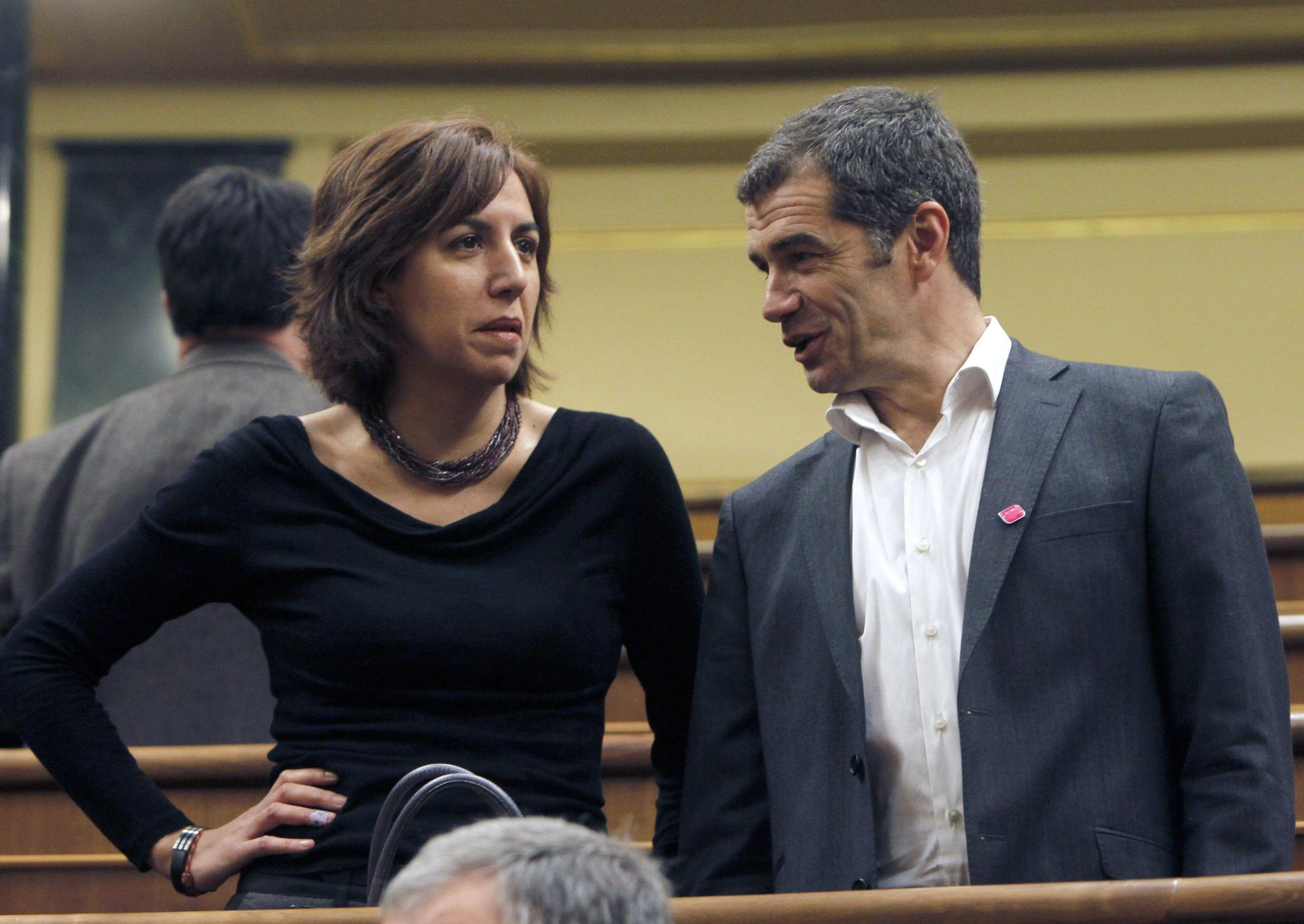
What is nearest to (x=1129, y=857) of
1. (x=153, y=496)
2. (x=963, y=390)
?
(x=963, y=390)

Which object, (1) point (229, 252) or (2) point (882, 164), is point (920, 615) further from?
(1) point (229, 252)

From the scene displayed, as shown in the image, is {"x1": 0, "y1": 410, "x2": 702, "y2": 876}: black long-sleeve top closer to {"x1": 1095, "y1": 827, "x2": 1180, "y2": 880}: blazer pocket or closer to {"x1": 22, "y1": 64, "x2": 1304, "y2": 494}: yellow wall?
{"x1": 1095, "y1": 827, "x2": 1180, "y2": 880}: blazer pocket

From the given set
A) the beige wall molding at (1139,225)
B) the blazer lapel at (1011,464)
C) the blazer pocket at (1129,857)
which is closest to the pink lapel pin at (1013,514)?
the blazer lapel at (1011,464)

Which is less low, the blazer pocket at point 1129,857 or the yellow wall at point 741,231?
the yellow wall at point 741,231

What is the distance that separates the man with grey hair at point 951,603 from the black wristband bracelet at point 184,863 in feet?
1.64

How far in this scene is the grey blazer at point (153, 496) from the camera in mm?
2219

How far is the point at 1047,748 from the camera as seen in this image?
1535 millimetres

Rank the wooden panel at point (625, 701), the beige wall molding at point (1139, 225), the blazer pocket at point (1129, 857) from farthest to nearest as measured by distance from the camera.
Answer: the beige wall molding at point (1139, 225), the wooden panel at point (625, 701), the blazer pocket at point (1129, 857)

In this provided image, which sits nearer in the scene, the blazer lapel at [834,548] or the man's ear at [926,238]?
the blazer lapel at [834,548]

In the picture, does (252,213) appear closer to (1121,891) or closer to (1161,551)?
(1161,551)

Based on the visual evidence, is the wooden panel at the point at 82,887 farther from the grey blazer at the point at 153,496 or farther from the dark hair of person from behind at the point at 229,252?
the dark hair of person from behind at the point at 229,252

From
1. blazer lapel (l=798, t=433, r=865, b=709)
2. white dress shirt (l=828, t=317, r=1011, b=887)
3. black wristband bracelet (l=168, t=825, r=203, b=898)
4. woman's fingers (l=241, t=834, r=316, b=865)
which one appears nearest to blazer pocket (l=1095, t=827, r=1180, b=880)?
white dress shirt (l=828, t=317, r=1011, b=887)

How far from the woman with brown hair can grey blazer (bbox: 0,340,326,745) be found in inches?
15.4

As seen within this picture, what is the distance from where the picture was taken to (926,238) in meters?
1.83
